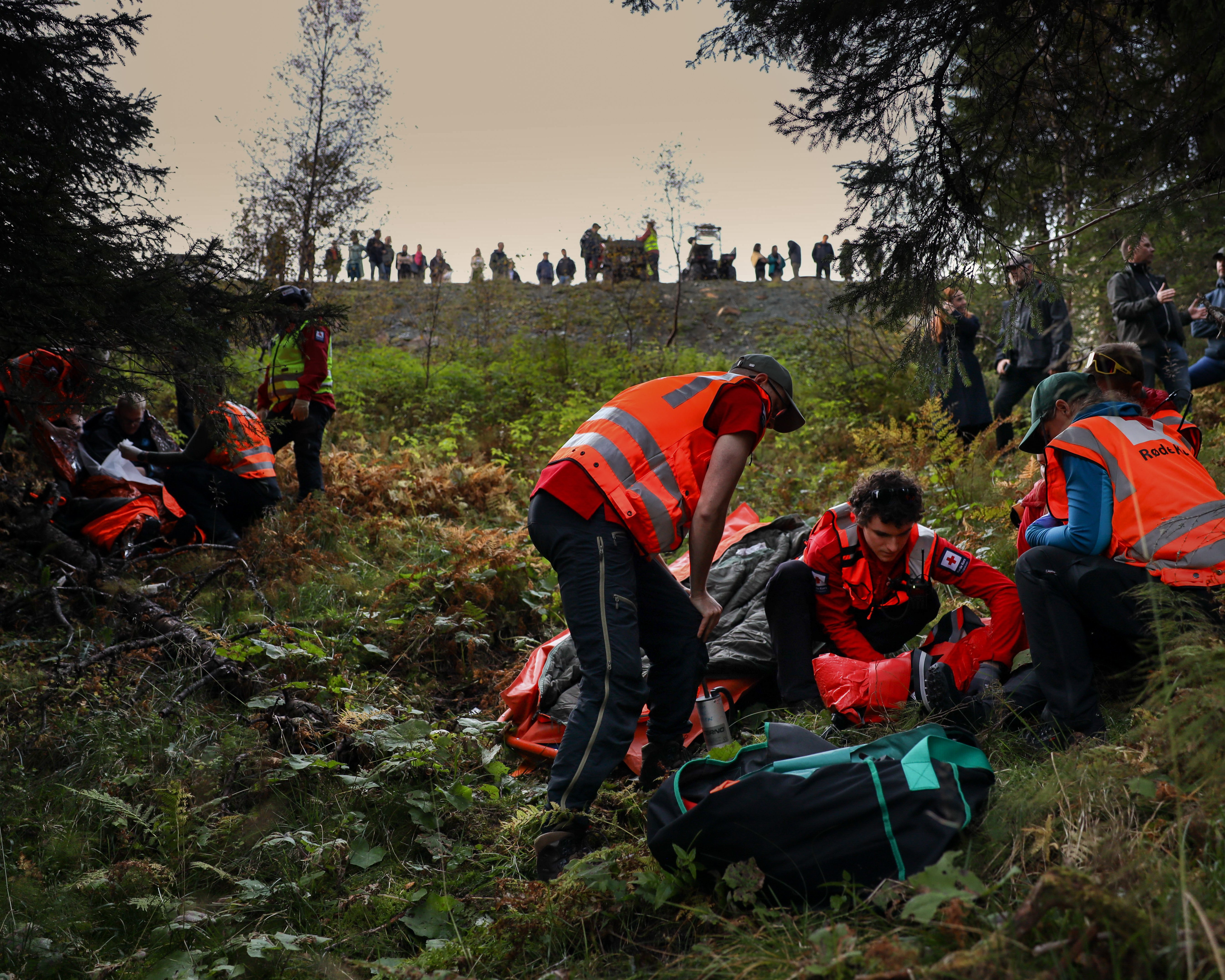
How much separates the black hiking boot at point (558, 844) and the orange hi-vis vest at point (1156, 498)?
1.98m

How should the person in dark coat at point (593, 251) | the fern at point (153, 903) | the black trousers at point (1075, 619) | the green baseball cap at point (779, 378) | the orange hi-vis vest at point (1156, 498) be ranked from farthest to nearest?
the person in dark coat at point (593, 251) < the green baseball cap at point (779, 378) < the black trousers at point (1075, 619) < the orange hi-vis vest at point (1156, 498) < the fern at point (153, 903)

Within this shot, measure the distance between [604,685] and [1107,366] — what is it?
7.47ft

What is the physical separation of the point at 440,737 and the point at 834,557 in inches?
74.9

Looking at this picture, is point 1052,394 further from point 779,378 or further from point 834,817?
point 834,817

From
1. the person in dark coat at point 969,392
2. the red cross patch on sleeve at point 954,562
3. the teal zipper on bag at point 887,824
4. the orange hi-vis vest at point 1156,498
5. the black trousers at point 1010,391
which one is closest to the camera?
the teal zipper on bag at point 887,824

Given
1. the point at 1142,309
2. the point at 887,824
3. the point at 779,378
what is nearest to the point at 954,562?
the point at 779,378

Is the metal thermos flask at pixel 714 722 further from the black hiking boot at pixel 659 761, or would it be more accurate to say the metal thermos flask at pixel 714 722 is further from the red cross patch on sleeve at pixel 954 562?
the red cross patch on sleeve at pixel 954 562

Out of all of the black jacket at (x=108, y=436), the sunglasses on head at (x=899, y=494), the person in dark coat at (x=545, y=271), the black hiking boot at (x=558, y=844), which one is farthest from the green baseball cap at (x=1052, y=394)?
the person in dark coat at (x=545, y=271)

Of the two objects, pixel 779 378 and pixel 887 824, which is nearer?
pixel 887 824

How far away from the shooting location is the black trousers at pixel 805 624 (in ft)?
11.8

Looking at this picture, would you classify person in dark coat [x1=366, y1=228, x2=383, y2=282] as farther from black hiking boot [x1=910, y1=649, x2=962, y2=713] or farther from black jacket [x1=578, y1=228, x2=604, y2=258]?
black hiking boot [x1=910, y1=649, x2=962, y2=713]

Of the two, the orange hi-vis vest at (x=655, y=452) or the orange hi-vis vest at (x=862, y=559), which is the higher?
the orange hi-vis vest at (x=655, y=452)

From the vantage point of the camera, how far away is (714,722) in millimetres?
2879

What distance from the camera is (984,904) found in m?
1.84
